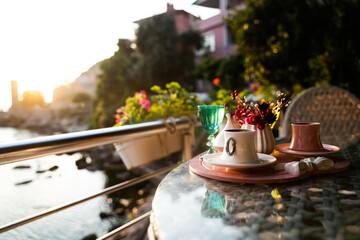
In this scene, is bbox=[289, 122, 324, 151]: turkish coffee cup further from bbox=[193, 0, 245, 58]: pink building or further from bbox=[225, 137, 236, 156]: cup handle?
bbox=[193, 0, 245, 58]: pink building

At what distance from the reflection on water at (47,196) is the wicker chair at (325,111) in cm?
139

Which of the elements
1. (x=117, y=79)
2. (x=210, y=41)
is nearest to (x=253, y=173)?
(x=117, y=79)

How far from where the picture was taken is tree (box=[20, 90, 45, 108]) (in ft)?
11.9

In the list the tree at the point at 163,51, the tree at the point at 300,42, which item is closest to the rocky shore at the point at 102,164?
the tree at the point at 300,42

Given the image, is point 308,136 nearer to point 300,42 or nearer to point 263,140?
point 263,140

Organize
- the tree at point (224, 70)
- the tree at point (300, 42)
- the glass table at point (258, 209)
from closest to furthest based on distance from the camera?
the glass table at point (258, 209)
the tree at point (300, 42)
the tree at point (224, 70)

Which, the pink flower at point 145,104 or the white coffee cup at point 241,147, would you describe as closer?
the white coffee cup at point 241,147

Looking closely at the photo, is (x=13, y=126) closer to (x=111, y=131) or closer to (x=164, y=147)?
(x=164, y=147)

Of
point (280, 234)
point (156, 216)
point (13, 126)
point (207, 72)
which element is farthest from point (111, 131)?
point (207, 72)

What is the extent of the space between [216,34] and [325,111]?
46.9 feet

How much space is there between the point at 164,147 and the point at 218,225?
1.46 metres

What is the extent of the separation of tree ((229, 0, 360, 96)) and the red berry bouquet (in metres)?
3.30

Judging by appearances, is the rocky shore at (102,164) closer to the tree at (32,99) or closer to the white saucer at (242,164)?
the tree at (32,99)

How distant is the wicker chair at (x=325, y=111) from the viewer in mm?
1732
